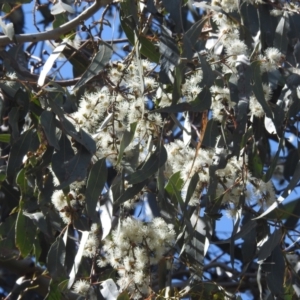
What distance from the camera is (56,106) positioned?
1.71m

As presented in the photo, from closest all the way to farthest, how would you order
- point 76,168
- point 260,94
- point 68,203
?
point 76,168, point 260,94, point 68,203

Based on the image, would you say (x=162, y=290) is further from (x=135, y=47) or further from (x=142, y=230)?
(x=135, y=47)

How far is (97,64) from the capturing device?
1.85 m

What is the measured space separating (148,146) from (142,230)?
6.7 inches

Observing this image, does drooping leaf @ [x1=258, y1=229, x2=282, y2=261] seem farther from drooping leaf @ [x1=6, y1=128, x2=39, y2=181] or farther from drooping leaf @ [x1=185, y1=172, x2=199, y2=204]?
drooping leaf @ [x1=6, y1=128, x2=39, y2=181]

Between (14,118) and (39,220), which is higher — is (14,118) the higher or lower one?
the higher one

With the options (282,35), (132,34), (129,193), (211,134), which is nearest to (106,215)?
(129,193)

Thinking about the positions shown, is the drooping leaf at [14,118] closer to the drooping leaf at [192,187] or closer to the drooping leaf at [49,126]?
the drooping leaf at [49,126]

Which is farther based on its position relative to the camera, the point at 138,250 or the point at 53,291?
the point at 53,291

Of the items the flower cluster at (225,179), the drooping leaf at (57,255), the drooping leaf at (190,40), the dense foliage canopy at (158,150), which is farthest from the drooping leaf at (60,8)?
the drooping leaf at (57,255)

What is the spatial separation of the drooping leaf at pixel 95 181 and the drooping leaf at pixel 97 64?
18cm

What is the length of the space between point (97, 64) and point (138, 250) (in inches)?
15.3

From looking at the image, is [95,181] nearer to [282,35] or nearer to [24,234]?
[24,234]

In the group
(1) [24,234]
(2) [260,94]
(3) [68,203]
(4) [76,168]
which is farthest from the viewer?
(1) [24,234]
